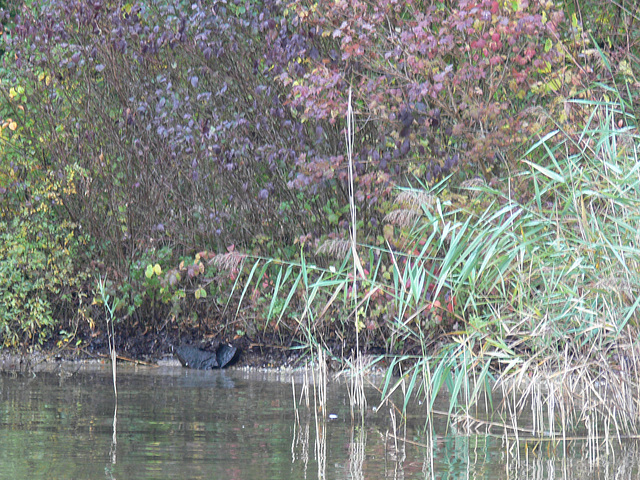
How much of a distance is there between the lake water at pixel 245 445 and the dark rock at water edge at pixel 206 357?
5.53 ft

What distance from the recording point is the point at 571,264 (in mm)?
4543

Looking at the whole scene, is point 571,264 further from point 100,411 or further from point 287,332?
point 287,332

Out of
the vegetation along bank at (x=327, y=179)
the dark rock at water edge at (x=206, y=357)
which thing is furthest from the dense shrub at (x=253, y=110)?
the dark rock at water edge at (x=206, y=357)

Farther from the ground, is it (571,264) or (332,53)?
(332,53)

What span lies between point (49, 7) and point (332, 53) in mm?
2609

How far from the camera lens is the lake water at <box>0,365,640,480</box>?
13.6 ft

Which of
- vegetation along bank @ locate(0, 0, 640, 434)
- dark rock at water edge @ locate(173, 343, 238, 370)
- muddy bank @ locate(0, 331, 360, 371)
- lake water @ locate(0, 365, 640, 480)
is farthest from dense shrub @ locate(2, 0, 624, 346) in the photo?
lake water @ locate(0, 365, 640, 480)

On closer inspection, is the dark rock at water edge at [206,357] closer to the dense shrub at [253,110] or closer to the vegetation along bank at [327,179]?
the vegetation along bank at [327,179]

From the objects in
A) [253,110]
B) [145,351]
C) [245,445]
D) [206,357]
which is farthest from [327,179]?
[245,445]

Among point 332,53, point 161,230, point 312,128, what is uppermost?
point 332,53

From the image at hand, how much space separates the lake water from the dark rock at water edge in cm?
169

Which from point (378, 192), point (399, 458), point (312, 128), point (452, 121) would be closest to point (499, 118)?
point (452, 121)

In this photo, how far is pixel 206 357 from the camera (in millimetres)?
8312

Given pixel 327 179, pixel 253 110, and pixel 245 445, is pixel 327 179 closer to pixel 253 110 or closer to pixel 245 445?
pixel 253 110
